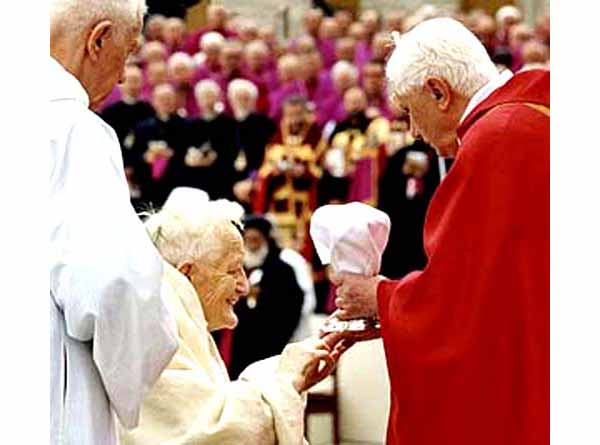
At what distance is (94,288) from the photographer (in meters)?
3.06

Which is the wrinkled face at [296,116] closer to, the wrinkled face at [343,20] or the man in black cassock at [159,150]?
the man in black cassock at [159,150]

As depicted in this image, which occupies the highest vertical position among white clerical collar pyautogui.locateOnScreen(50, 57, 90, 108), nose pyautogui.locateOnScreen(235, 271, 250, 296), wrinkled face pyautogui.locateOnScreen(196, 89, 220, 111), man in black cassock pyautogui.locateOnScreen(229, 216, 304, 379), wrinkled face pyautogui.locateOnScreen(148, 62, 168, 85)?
white clerical collar pyautogui.locateOnScreen(50, 57, 90, 108)

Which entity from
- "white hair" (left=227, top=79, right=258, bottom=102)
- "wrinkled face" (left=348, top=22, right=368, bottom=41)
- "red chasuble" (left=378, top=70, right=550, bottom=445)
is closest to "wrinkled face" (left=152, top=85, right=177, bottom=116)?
"white hair" (left=227, top=79, right=258, bottom=102)

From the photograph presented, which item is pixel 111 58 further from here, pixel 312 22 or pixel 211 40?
pixel 312 22

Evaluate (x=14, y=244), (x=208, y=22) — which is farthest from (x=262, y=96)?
(x=14, y=244)

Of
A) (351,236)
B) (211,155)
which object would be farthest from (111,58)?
(211,155)

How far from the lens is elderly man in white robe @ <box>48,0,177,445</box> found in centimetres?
307

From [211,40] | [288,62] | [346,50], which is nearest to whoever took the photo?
[288,62]

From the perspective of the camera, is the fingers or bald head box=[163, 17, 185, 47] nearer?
the fingers

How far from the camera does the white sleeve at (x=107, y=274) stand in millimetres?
3061

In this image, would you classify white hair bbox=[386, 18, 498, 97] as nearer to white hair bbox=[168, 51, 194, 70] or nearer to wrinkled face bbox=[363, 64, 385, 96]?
wrinkled face bbox=[363, 64, 385, 96]

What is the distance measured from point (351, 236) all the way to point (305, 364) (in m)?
0.41

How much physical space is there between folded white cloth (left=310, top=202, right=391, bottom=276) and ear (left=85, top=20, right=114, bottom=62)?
0.91 metres

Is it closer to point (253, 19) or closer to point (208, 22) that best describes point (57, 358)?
point (208, 22)
